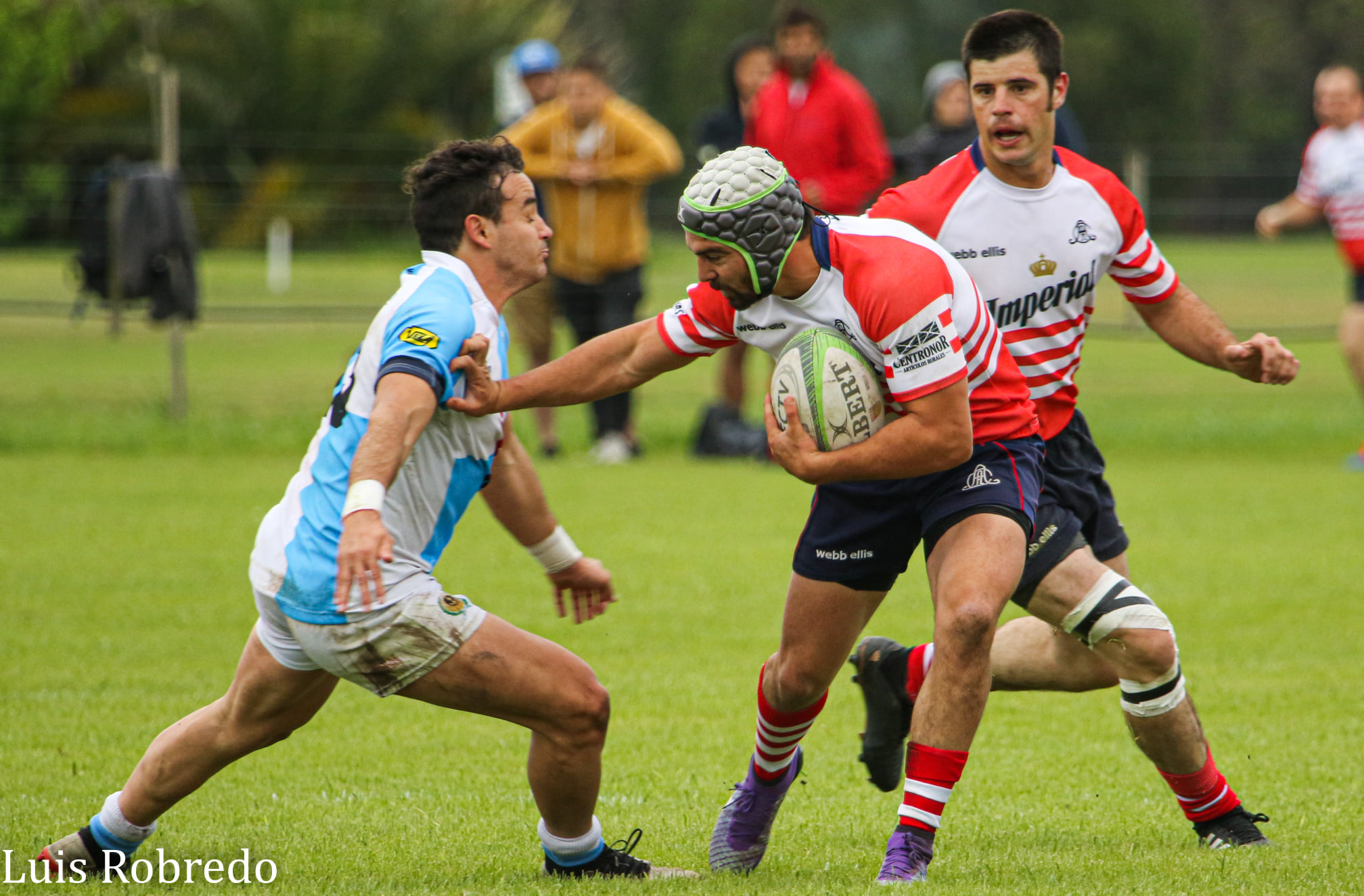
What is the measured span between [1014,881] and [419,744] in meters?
2.50

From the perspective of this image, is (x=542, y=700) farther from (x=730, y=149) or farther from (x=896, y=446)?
(x=730, y=149)

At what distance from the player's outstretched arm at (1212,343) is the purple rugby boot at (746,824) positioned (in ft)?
6.06

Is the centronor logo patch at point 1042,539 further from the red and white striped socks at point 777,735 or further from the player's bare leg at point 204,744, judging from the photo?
the player's bare leg at point 204,744

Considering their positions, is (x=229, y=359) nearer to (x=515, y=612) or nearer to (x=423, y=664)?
(x=515, y=612)

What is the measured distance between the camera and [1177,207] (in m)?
19.8

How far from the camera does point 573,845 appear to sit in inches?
175

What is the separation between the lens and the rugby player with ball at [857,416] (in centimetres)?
424

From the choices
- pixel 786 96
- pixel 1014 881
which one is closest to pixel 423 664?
pixel 1014 881

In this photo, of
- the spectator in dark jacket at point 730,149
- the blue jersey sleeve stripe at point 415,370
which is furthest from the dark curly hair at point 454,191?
the spectator in dark jacket at point 730,149

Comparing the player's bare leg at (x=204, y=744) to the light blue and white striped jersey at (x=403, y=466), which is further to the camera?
the player's bare leg at (x=204, y=744)

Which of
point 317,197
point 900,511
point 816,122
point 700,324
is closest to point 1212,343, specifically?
point 900,511

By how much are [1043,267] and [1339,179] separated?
875cm

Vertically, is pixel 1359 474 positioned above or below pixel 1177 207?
below

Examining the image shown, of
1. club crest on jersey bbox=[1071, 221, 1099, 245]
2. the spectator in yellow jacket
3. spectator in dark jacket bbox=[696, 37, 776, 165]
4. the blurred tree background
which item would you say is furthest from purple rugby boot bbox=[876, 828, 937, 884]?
the blurred tree background
